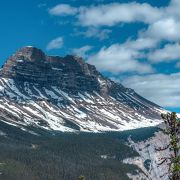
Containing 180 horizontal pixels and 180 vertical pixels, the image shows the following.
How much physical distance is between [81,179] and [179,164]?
11775 millimetres

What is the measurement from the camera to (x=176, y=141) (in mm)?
43469

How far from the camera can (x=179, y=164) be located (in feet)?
141

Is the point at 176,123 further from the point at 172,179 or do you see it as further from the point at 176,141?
the point at 172,179

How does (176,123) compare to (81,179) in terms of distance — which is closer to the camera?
(176,123)

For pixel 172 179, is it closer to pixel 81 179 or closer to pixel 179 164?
pixel 179 164

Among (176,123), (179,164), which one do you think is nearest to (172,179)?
(179,164)

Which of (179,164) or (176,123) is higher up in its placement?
(176,123)

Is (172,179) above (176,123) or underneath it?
underneath

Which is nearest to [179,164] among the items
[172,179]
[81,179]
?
[172,179]

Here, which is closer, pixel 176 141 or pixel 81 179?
pixel 176 141

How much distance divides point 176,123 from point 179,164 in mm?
3462

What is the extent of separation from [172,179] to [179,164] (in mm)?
1416

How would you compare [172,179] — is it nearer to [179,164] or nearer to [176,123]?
[179,164]

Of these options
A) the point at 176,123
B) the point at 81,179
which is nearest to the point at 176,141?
the point at 176,123
